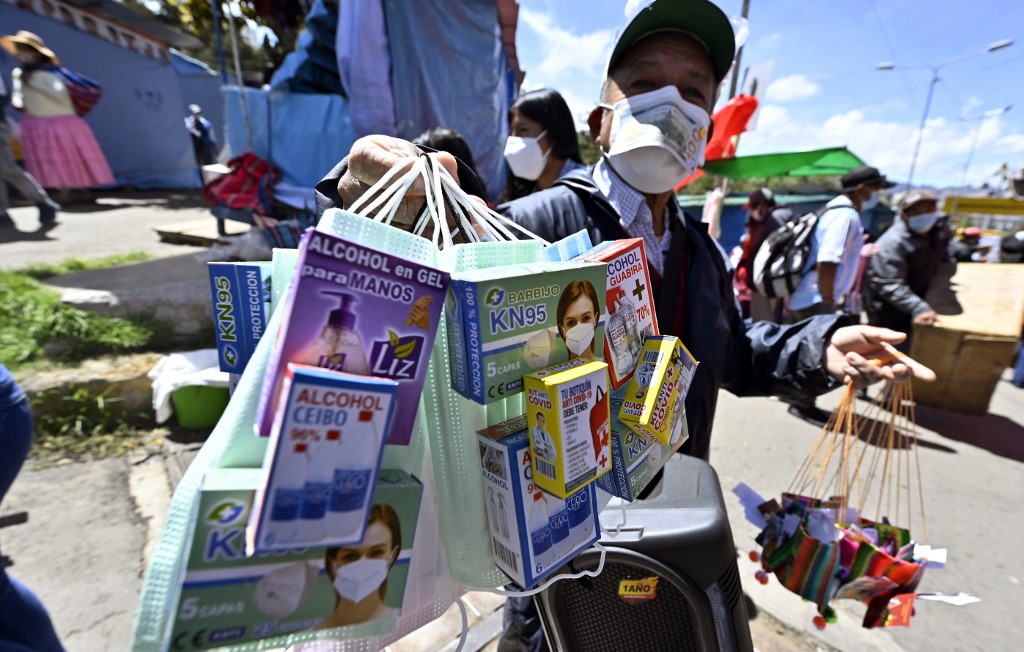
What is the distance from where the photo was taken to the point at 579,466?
0.56 meters

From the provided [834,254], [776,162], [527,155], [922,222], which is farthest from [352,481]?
[776,162]

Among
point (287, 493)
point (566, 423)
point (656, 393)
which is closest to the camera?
point (287, 493)

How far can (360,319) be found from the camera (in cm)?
45

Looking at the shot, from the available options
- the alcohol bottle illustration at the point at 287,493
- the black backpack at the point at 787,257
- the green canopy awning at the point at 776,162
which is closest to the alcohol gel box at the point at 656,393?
the alcohol bottle illustration at the point at 287,493

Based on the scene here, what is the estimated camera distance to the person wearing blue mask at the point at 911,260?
4.04 metres

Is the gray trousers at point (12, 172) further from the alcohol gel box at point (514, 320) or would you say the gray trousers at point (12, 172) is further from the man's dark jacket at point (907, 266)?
the man's dark jacket at point (907, 266)

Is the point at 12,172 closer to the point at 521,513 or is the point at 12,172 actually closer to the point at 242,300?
the point at 242,300

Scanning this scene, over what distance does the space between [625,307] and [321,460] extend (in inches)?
19.9

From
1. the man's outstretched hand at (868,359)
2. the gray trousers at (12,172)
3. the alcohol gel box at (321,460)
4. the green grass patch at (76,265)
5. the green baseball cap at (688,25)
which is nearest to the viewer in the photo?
the alcohol gel box at (321,460)

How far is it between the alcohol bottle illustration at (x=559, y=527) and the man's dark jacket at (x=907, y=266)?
195 inches

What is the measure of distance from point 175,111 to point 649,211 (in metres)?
13.8

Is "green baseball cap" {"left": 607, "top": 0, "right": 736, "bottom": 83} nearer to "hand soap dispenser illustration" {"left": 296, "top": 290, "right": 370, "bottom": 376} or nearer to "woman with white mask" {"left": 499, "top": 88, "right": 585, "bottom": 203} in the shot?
"hand soap dispenser illustration" {"left": 296, "top": 290, "right": 370, "bottom": 376}

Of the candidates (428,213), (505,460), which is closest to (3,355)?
(428,213)

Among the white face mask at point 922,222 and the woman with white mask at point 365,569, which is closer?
the woman with white mask at point 365,569
